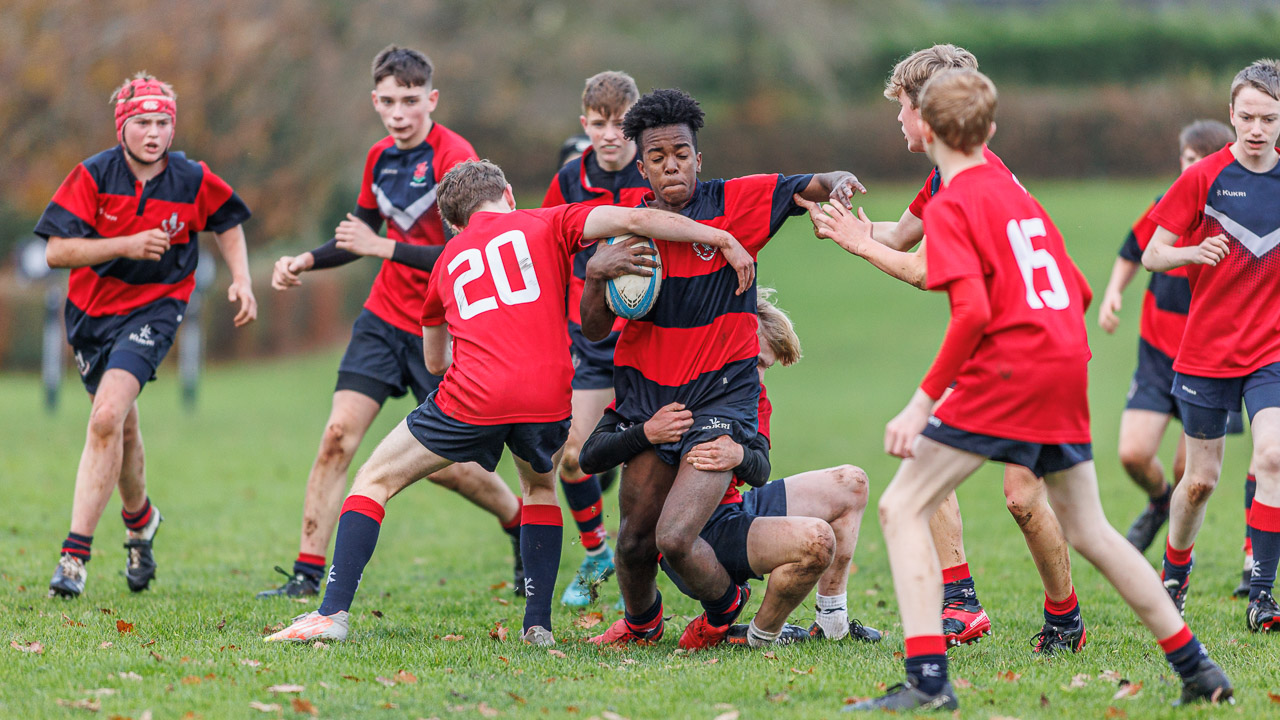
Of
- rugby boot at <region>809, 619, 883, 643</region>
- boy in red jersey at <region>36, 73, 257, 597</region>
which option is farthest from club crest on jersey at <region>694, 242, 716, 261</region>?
boy in red jersey at <region>36, 73, 257, 597</region>

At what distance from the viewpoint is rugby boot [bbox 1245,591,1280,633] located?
5.66 m

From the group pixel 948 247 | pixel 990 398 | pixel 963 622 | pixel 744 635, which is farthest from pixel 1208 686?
pixel 744 635

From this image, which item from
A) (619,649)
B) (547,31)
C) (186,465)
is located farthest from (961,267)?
(547,31)

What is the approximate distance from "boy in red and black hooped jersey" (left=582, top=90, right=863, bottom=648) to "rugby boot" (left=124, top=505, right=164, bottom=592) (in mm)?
2971

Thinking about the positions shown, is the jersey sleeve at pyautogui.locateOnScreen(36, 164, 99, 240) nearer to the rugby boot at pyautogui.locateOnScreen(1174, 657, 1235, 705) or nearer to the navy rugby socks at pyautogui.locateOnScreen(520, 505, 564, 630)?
the navy rugby socks at pyautogui.locateOnScreen(520, 505, 564, 630)

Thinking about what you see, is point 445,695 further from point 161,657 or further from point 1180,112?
point 1180,112

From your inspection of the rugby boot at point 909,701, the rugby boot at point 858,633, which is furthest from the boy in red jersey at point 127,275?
the rugby boot at point 909,701

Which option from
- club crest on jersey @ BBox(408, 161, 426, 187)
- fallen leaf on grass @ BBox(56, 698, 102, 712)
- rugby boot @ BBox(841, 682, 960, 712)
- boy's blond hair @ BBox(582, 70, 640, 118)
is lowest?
rugby boot @ BBox(841, 682, 960, 712)

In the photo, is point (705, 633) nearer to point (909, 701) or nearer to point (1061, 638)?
point (909, 701)

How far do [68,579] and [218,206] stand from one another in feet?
7.05

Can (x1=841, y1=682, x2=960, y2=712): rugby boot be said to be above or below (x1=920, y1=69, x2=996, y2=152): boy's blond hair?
below

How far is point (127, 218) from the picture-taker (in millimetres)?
6766

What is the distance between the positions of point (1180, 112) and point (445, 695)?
40.0m

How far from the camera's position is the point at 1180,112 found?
3938cm
